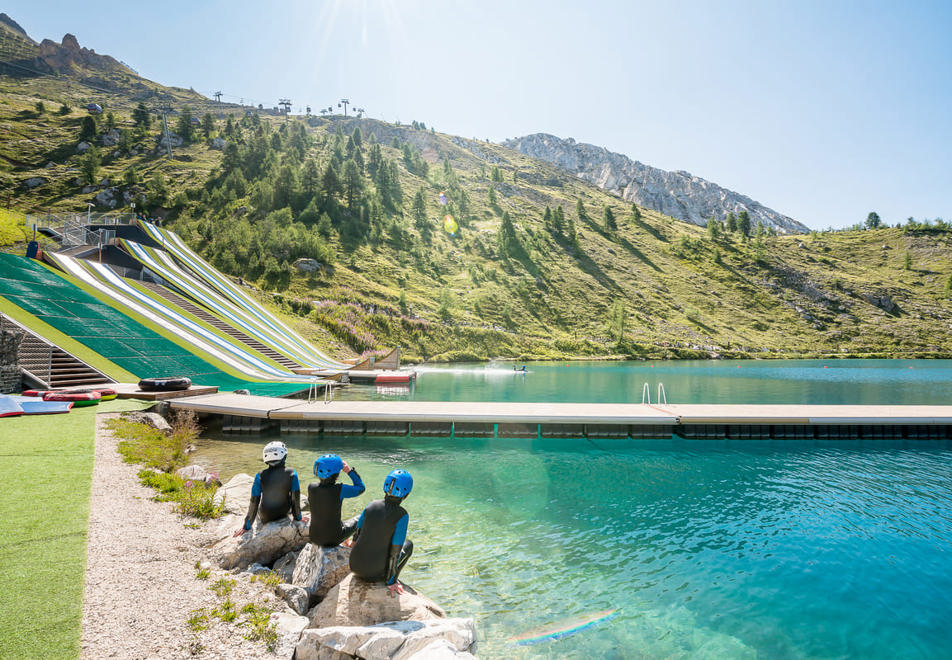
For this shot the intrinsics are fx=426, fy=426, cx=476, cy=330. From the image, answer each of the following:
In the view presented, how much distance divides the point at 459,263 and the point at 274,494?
94.3 meters

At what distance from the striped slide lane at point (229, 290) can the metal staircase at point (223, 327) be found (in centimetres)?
461

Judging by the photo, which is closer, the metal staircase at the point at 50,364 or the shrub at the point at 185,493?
the shrub at the point at 185,493

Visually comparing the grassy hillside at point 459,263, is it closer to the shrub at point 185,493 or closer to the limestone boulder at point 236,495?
the shrub at point 185,493

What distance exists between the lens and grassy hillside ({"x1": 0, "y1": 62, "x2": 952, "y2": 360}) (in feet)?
230

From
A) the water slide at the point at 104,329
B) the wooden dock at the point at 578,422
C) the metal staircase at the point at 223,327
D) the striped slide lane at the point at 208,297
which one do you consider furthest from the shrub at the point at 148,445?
Result: the striped slide lane at the point at 208,297

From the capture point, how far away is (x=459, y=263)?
100 m

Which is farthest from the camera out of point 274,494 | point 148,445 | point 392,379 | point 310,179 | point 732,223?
point 732,223

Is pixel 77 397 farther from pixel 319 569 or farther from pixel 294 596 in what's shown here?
pixel 294 596

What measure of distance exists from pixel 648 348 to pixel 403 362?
50.1m

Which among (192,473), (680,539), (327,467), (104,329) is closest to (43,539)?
(327,467)

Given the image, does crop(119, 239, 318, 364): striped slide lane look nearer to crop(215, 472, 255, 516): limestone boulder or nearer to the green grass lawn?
the green grass lawn

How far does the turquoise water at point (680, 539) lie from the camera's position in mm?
7242

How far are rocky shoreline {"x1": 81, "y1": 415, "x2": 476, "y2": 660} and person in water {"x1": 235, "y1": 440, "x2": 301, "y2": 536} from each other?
21 cm

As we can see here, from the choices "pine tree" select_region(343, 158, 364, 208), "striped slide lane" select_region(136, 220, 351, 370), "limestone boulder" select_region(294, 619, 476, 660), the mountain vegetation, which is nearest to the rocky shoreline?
"limestone boulder" select_region(294, 619, 476, 660)
